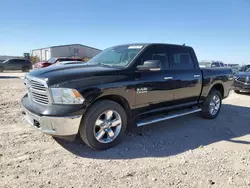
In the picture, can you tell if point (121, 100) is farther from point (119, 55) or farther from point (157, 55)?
point (157, 55)

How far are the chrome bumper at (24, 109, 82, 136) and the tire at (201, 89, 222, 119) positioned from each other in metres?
3.79

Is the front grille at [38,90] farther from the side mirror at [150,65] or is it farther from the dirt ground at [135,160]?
the side mirror at [150,65]

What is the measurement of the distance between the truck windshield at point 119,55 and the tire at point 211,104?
2613mm

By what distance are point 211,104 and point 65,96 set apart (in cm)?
422

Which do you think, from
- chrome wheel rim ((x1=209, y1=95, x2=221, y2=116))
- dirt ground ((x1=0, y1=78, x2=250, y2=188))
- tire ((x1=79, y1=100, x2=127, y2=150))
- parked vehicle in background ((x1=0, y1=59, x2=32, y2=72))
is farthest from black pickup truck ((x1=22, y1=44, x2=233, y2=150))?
→ parked vehicle in background ((x1=0, y1=59, x2=32, y2=72))

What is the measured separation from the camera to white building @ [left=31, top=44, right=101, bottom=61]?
46031mm

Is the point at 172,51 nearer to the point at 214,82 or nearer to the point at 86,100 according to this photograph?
the point at 214,82

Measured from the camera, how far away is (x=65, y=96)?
3.25m

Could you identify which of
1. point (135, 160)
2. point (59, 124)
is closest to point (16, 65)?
point (59, 124)

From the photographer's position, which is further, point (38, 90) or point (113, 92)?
point (113, 92)

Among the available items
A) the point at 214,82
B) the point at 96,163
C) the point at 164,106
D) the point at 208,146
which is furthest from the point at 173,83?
the point at 96,163

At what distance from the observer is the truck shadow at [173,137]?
12.2 feet

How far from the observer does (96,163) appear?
3.33m

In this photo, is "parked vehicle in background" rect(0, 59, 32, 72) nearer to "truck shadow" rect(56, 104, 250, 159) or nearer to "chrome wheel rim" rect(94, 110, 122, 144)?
"truck shadow" rect(56, 104, 250, 159)
